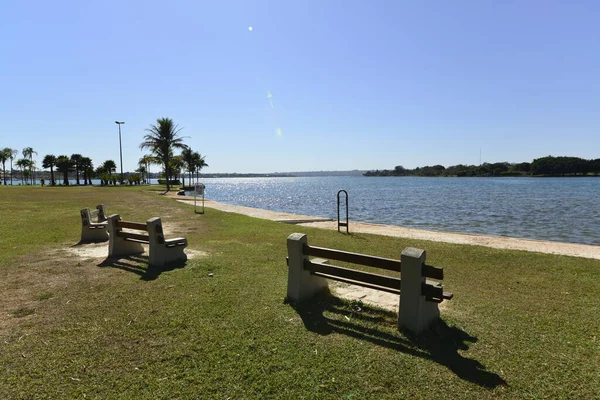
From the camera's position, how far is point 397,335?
4.14 m

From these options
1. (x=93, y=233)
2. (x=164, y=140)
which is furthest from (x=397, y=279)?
(x=164, y=140)

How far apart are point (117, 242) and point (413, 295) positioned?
688 cm

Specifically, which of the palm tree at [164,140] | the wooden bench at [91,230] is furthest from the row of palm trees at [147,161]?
the wooden bench at [91,230]

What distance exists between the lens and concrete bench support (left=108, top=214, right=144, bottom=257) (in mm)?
8188

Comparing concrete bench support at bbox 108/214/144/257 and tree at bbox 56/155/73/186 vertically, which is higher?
tree at bbox 56/155/73/186

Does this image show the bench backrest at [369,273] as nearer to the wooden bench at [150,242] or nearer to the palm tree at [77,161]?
Result: the wooden bench at [150,242]

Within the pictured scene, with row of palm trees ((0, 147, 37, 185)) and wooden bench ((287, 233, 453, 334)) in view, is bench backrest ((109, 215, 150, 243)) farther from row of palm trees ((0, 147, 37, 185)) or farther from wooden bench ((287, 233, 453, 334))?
row of palm trees ((0, 147, 37, 185))

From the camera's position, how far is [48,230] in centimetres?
1234

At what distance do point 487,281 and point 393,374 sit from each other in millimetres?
4223

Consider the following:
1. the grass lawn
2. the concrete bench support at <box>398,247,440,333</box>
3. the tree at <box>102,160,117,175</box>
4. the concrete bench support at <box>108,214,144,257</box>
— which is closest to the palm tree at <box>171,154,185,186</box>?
the tree at <box>102,160,117,175</box>

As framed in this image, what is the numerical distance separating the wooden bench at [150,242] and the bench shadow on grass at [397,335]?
360cm

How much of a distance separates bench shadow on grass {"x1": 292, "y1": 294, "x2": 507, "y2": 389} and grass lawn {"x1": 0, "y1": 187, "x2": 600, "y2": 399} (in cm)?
2

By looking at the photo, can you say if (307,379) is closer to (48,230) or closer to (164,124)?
(48,230)

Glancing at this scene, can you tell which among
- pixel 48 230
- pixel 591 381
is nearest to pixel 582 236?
pixel 591 381
